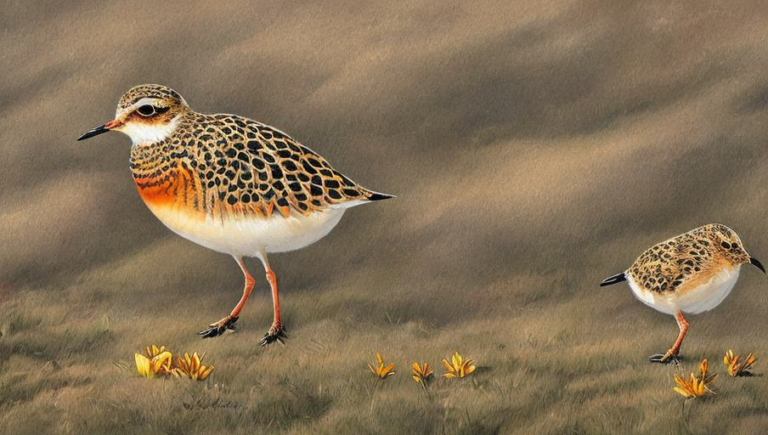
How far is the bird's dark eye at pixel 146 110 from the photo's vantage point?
17.8 feet

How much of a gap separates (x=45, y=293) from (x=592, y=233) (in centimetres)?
256

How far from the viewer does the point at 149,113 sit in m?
5.44

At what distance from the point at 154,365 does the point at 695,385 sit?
2.23 metres

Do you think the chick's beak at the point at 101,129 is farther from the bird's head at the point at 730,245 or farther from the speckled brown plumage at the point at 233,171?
the bird's head at the point at 730,245

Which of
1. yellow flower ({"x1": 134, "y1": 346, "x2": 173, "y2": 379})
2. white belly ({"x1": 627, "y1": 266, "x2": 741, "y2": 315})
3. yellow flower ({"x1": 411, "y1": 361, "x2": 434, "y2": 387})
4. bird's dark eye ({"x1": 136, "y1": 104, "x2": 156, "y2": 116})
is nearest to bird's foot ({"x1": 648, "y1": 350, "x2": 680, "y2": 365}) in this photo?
white belly ({"x1": 627, "y1": 266, "x2": 741, "y2": 315})

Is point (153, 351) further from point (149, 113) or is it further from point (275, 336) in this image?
point (149, 113)

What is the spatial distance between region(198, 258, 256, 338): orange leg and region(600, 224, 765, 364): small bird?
1712 mm

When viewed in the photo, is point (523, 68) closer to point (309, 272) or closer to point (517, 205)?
point (517, 205)

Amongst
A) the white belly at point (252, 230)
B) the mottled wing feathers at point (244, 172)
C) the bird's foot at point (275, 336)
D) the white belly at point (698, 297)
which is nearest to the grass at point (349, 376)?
the bird's foot at point (275, 336)

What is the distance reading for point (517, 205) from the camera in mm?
5875

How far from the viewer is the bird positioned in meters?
5.26

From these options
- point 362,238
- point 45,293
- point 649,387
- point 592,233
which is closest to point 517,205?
point 592,233

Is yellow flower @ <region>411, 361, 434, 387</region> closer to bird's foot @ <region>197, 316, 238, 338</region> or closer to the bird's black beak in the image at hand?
bird's foot @ <region>197, 316, 238, 338</region>

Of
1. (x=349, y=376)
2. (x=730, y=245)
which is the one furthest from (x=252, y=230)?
(x=730, y=245)
